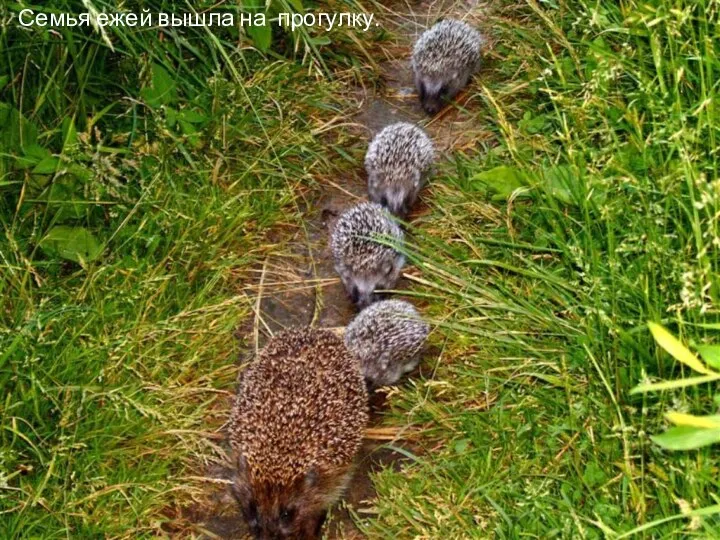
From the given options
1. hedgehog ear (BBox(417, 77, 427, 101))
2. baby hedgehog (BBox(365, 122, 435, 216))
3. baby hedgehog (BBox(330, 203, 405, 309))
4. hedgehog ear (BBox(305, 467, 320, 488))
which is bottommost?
hedgehog ear (BBox(305, 467, 320, 488))

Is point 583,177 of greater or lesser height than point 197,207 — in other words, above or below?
above

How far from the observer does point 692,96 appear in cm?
451

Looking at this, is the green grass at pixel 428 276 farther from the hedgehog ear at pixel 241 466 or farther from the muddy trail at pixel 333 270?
the hedgehog ear at pixel 241 466

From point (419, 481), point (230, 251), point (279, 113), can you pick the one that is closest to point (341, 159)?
point (279, 113)

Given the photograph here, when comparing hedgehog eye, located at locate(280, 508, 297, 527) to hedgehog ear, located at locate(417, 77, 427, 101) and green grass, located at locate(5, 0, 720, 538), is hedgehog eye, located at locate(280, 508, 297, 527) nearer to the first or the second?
green grass, located at locate(5, 0, 720, 538)

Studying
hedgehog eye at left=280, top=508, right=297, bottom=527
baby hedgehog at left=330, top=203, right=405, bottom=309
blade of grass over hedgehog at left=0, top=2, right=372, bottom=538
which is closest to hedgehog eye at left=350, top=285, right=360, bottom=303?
baby hedgehog at left=330, top=203, right=405, bottom=309

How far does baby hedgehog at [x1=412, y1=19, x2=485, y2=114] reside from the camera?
21.4 ft

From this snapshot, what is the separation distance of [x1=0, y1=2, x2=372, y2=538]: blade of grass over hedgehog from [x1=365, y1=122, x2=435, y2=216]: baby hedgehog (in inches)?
15.9

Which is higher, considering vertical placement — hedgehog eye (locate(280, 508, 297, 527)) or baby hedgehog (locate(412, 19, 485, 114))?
baby hedgehog (locate(412, 19, 485, 114))

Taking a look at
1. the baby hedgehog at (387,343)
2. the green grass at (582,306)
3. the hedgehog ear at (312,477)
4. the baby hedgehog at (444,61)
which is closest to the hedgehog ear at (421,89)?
the baby hedgehog at (444,61)

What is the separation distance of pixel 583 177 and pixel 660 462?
1.40 m

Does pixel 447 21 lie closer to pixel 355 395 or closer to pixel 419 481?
pixel 355 395

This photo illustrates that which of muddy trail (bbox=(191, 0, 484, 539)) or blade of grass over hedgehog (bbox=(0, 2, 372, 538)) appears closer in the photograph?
Result: blade of grass over hedgehog (bbox=(0, 2, 372, 538))

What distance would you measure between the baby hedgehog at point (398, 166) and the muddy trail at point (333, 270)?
163 millimetres
